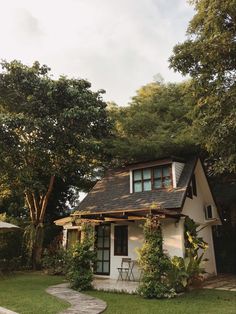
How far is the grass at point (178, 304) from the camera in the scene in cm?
827

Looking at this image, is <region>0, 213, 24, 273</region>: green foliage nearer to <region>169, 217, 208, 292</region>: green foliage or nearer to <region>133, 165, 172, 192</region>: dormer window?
<region>133, 165, 172, 192</region>: dormer window

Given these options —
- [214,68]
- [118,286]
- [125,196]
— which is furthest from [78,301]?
[214,68]

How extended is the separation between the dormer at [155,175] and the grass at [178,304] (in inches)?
222

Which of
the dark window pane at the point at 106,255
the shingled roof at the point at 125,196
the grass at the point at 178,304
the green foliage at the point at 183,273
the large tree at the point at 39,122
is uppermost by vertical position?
the large tree at the point at 39,122

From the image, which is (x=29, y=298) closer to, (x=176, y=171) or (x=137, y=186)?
(x=137, y=186)

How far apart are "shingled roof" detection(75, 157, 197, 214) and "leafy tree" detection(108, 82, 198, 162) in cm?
110

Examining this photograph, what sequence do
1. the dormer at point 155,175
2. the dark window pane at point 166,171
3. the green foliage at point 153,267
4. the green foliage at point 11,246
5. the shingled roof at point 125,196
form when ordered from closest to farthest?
the green foliage at point 153,267 → the shingled roof at point 125,196 → the dormer at point 155,175 → the dark window pane at point 166,171 → the green foliage at point 11,246

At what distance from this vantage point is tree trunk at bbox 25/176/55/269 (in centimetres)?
1920

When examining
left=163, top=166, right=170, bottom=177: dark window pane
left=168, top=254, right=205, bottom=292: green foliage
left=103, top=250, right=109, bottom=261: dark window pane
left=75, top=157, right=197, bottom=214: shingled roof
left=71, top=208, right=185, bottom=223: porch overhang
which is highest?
left=163, top=166, right=170, bottom=177: dark window pane

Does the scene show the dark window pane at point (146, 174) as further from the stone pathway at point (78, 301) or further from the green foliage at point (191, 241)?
the stone pathway at point (78, 301)

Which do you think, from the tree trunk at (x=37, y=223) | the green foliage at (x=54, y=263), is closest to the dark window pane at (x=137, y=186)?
the green foliage at (x=54, y=263)

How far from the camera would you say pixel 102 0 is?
9.59m

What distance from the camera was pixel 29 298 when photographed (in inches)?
387

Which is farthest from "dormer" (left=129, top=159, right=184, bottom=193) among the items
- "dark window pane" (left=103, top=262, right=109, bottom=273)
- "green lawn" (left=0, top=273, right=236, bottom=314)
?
"green lawn" (left=0, top=273, right=236, bottom=314)
